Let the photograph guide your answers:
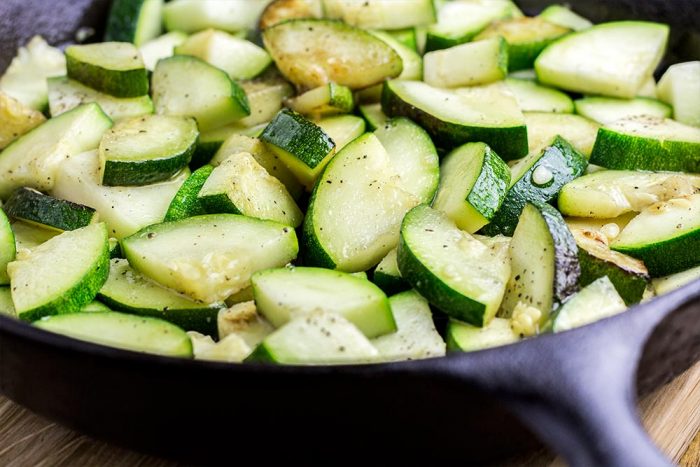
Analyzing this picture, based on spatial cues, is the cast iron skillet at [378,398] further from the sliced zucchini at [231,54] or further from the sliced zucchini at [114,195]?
the sliced zucchini at [231,54]

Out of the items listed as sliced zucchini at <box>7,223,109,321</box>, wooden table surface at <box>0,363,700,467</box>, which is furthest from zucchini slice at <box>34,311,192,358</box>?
wooden table surface at <box>0,363,700,467</box>

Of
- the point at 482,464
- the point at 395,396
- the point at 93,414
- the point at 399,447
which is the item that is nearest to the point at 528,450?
the point at 482,464

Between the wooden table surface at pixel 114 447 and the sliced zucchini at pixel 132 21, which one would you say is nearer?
the wooden table surface at pixel 114 447

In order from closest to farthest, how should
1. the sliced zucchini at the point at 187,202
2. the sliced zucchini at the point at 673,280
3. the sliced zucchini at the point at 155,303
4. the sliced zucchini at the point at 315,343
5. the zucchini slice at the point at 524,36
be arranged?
the sliced zucchini at the point at 315,343 < the sliced zucchini at the point at 155,303 < the sliced zucchini at the point at 673,280 < the sliced zucchini at the point at 187,202 < the zucchini slice at the point at 524,36

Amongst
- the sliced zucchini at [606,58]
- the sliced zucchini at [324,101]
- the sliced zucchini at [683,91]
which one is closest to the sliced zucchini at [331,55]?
the sliced zucchini at [324,101]

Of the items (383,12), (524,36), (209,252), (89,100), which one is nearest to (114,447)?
(209,252)

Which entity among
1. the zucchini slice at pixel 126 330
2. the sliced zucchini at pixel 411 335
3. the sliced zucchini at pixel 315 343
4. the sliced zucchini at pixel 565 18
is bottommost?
the sliced zucchini at pixel 411 335
